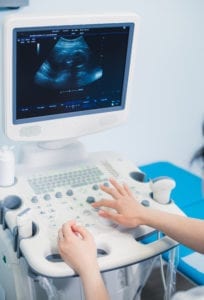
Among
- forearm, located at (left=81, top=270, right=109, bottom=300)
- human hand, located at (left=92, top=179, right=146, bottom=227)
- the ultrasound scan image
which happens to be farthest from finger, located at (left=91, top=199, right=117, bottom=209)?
the ultrasound scan image

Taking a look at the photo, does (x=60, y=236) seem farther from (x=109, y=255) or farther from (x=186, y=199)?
(x=186, y=199)

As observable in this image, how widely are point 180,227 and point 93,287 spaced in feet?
0.88

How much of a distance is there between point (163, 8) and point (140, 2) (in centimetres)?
12

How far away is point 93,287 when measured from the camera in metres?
0.96

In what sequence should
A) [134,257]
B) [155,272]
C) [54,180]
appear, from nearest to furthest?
1. [134,257]
2. [54,180]
3. [155,272]

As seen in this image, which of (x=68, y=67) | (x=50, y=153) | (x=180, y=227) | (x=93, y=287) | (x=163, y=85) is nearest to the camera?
(x=93, y=287)

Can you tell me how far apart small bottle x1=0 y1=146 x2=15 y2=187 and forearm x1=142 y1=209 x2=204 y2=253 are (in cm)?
38

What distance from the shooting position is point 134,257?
1037 mm

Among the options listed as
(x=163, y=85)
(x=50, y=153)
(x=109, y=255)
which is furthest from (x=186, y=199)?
(x=109, y=255)

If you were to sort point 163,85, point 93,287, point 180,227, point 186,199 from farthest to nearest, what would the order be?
point 163,85
point 186,199
point 180,227
point 93,287

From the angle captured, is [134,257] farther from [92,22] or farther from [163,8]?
[163,8]

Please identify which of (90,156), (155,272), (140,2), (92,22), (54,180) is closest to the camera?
(92,22)

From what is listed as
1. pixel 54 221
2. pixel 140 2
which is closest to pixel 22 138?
pixel 54 221

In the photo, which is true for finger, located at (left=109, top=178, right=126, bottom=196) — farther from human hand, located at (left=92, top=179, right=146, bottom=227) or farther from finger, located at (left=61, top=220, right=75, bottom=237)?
finger, located at (left=61, top=220, right=75, bottom=237)
